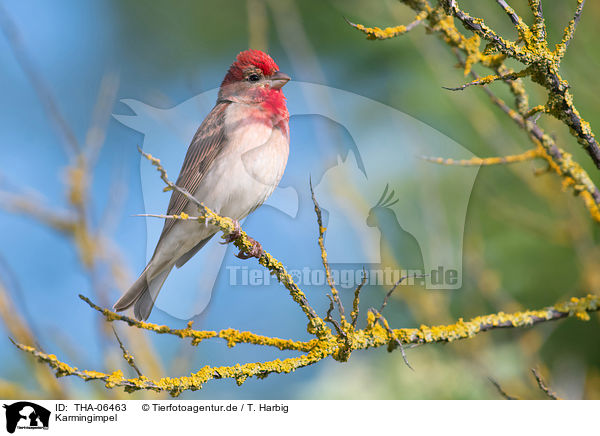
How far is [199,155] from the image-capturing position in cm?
193

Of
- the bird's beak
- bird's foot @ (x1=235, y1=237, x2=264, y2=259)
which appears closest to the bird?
the bird's beak

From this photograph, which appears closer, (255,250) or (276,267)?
(276,267)

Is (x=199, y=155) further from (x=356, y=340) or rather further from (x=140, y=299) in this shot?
(x=356, y=340)

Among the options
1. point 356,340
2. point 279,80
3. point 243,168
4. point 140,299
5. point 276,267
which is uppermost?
point 279,80

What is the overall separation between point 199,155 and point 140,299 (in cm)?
49

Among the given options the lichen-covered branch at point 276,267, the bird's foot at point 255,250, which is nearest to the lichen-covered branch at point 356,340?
the lichen-covered branch at point 276,267

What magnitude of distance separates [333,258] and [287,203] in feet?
0.76

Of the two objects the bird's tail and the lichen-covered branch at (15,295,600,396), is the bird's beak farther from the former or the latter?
the lichen-covered branch at (15,295,600,396)

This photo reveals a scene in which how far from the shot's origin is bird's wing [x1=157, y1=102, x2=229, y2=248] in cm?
190
